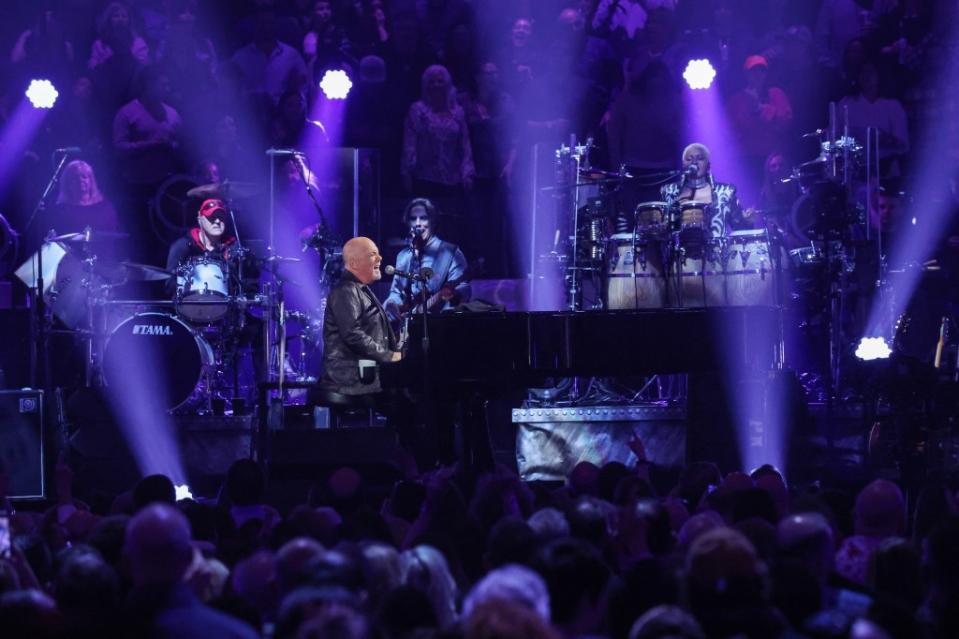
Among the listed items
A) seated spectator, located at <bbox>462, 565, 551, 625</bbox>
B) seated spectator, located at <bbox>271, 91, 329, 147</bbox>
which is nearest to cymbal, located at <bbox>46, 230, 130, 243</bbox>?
seated spectator, located at <bbox>271, 91, 329, 147</bbox>

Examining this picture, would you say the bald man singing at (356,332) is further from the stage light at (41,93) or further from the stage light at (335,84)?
the stage light at (335,84)

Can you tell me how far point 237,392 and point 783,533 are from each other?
943 cm

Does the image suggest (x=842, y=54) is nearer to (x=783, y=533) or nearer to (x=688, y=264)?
(x=688, y=264)

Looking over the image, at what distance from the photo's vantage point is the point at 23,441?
11.3 meters

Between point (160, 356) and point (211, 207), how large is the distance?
240 centimetres

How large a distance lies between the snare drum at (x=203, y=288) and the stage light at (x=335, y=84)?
266 centimetres

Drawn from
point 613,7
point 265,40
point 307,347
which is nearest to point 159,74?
point 265,40

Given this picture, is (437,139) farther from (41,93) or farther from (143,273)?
(41,93)

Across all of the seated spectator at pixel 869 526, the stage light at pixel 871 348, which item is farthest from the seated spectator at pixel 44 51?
the seated spectator at pixel 869 526

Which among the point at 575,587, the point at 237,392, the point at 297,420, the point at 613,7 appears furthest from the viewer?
the point at 613,7

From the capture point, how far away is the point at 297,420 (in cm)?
1236

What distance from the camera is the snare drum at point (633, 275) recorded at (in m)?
15.8

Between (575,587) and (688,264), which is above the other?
(688,264)

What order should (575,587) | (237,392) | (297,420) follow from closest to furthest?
(575,587) → (297,420) → (237,392)
